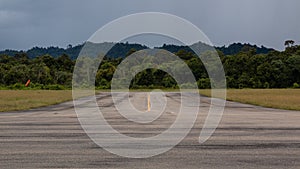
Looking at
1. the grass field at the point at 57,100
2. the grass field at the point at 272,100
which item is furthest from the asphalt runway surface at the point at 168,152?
the grass field at the point at 272,100

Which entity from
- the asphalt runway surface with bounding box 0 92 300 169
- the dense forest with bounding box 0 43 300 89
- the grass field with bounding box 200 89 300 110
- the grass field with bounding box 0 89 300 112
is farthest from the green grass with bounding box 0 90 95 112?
the dense forest with bounding box 0 43 300 89

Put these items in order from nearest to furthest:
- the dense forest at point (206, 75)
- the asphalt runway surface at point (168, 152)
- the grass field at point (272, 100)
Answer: the asphalt runway surface at point (168, 152) → the grass field at point (272, 100) → the dense forest at point (206, 75)

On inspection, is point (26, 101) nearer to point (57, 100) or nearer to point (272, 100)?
point (57, 100)

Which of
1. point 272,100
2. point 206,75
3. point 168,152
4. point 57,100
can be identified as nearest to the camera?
point 168,152

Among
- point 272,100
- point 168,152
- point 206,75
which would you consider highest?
point 206,75

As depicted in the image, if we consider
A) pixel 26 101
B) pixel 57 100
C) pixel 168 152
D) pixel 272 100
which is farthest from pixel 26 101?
pixel 168 152

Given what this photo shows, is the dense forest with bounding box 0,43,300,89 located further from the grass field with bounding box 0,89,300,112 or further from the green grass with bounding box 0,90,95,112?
the green grass with bounding box 0,90,95,112

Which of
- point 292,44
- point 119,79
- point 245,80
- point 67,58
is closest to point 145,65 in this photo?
point 119,79

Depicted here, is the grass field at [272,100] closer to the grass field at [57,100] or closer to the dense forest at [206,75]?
the grass field at [57,100]

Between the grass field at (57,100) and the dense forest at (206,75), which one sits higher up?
the dense forest at (206,75)

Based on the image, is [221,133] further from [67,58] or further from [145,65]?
[67,58]

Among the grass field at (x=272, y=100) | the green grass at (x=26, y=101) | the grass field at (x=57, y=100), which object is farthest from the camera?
the grass field at (x=272, y=100)

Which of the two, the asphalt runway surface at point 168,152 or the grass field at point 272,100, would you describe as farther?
the grass field at point 272,100

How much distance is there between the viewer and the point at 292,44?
132 metres
